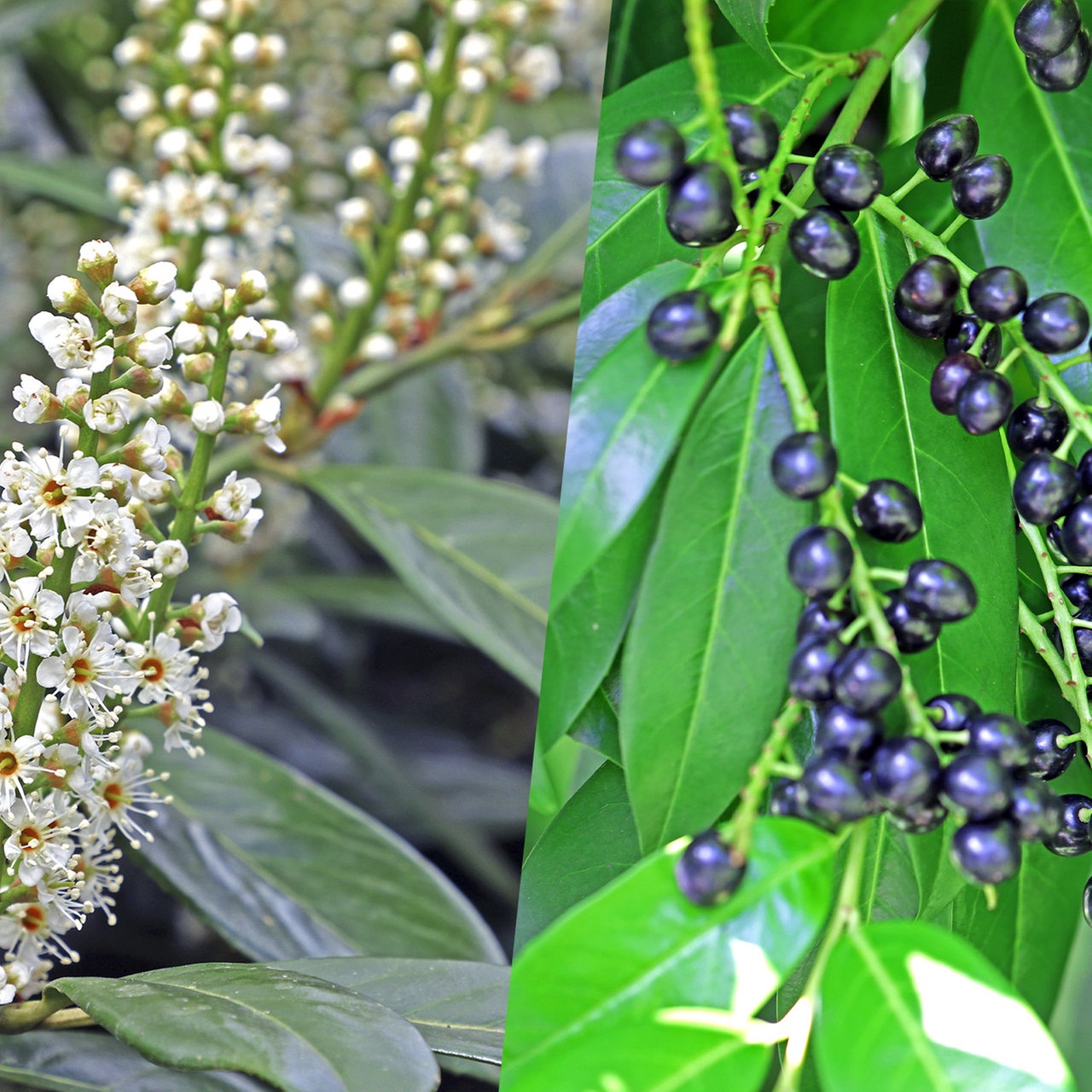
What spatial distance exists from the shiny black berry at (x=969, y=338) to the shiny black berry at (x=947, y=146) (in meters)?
0.06

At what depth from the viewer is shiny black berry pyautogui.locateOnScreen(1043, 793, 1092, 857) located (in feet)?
1.43

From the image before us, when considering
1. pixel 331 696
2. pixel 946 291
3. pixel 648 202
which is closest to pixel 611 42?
pixel 648 202

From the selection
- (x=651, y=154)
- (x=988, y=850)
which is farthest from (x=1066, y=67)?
(x=988, y=850)

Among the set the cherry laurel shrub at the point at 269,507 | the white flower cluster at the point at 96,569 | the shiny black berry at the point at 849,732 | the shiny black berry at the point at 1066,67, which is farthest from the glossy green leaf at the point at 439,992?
the shiny black berry at the point at 1066,67

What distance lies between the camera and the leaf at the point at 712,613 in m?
0.42

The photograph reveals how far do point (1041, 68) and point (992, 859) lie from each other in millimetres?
348

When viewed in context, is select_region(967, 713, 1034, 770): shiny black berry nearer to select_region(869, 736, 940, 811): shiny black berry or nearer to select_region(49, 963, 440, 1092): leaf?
select_region(869, 736, 940, 811): shiny black berry

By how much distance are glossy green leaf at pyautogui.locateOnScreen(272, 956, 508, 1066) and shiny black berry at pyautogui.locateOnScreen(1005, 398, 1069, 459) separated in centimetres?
32

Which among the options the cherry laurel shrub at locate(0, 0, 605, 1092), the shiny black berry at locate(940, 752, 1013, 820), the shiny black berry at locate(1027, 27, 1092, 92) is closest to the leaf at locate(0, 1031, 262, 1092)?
the cherry laurel shrub at locate(0, 0, 605, 1092)

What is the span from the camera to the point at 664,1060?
349mm

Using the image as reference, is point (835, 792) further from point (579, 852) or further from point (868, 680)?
point (579, 852)

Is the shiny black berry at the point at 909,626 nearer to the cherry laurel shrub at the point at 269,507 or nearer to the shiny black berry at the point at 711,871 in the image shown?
the shiny black berry at the point at 711,871

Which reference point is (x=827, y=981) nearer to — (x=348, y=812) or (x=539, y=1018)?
(x=539, y=1018)

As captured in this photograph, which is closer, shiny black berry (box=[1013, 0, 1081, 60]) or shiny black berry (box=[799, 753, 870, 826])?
shiny black berry (box=[799, 753, 870, 826])
